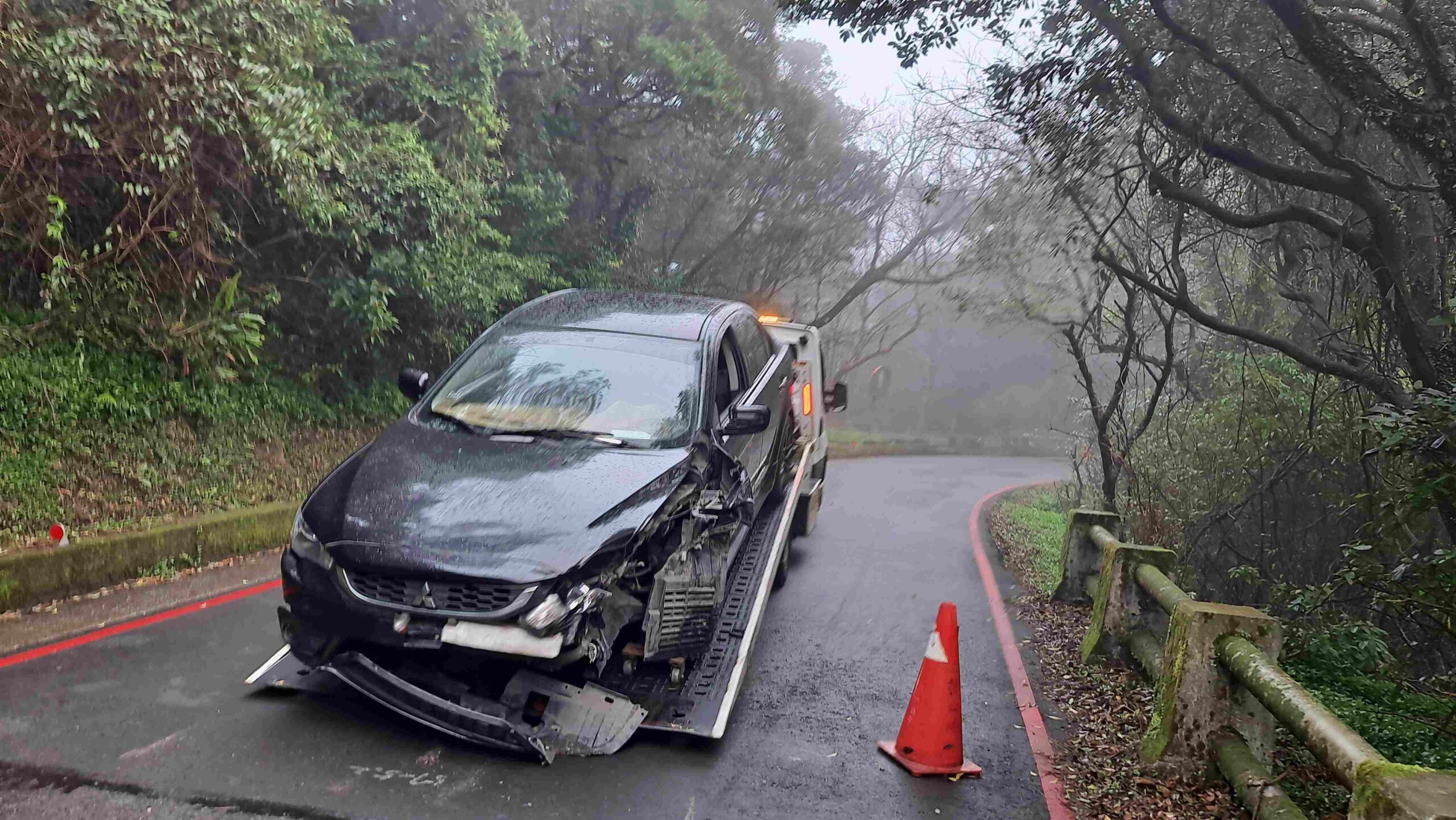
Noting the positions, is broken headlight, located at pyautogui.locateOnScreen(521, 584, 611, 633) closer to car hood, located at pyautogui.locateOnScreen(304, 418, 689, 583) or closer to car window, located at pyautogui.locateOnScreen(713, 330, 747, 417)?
car hood, located at pyautogui.locateOnScreen(304, 418, 689, 583)

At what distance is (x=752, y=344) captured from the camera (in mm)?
8109

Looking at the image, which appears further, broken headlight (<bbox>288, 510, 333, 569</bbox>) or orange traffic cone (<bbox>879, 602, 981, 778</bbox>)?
orange traffic cone (<bbox>879, 602, 981, 778</bbox>)

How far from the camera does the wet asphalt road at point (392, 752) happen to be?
4129mm

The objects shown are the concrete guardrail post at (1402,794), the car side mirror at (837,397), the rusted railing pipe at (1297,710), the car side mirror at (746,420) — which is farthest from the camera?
the car side mirror at (837,397)

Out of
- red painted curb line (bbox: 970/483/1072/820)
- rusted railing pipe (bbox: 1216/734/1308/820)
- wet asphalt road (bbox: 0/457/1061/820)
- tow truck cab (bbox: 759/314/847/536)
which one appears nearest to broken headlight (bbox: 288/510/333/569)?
wet asphalt road (bbox: 0/457/1061/820)

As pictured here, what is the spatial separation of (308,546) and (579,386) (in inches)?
75.4

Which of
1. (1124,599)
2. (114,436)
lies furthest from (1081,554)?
(114,436)

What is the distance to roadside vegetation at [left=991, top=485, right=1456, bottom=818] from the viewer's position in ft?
15.5

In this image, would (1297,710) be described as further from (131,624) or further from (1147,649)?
(131,624)

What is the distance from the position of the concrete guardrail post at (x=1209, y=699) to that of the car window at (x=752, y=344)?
12.4 ft

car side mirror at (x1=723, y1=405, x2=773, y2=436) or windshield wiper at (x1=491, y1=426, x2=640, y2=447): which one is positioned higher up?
car side mirror at (x1=723, y1=405, x2=773, y2=436)

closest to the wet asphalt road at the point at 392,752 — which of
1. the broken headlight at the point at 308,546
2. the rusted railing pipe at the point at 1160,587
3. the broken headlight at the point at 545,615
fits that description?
the broken headlight at the point at 545,615

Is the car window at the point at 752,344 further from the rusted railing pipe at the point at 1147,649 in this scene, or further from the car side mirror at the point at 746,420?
the rusted railing pipe at the point at 1147,649

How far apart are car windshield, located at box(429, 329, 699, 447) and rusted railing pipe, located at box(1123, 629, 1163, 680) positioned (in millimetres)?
3041
